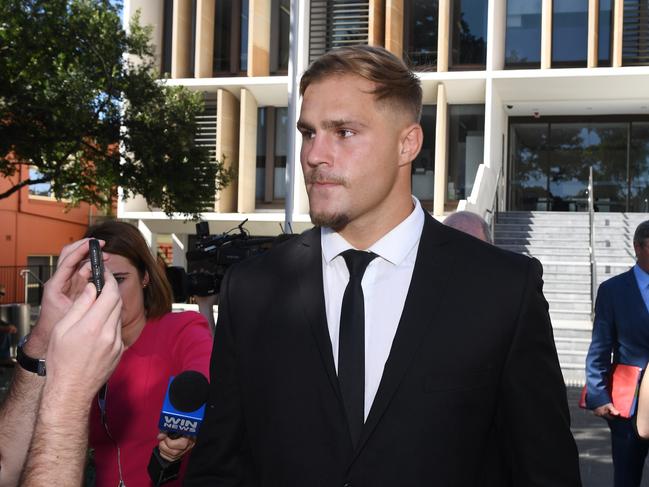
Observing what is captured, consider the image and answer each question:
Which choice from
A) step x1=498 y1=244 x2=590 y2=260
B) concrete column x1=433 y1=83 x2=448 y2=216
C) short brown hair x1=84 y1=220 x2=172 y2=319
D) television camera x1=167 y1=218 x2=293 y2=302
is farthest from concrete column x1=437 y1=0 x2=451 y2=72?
short brown hair x1=84 y1=220 x2=172 y2=319

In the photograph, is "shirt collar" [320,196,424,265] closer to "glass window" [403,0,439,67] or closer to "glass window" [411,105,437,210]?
"glass window" [411,105,437,210]

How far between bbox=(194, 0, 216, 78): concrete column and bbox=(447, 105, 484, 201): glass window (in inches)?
295

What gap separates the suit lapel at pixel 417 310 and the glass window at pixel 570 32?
20.7 metres

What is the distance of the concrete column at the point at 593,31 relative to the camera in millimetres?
20047

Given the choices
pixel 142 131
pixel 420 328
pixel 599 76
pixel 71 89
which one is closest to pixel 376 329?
pixel 420 328

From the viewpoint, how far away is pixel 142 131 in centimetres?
1450

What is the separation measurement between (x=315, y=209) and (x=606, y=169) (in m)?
22.2

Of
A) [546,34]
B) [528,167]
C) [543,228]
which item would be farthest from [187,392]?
[528,167]

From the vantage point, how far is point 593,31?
20.1m

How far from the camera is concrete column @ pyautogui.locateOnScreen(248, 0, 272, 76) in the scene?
22.5 metres

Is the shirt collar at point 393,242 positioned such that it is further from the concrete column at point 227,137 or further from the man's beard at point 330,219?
the concrete column at point 227,137

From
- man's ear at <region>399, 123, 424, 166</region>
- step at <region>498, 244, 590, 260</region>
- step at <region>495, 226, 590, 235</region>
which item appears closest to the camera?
man's ear at <region>399, 123, 424, 166</region>

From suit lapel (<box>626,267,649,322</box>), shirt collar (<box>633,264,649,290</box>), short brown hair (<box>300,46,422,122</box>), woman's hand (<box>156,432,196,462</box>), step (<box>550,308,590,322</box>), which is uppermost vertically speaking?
short brown hair (<box>300,46,422,122</box>)

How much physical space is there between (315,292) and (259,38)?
70.4 ft
